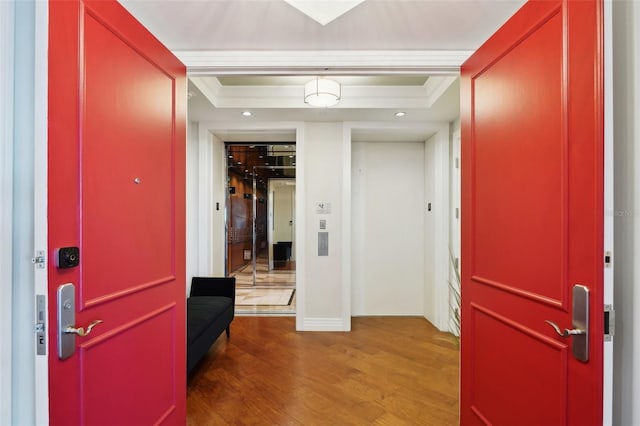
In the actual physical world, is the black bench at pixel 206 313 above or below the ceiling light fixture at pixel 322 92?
below

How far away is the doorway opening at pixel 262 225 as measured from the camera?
4.49 metres

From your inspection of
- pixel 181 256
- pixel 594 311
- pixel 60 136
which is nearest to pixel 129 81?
pixel 60 136

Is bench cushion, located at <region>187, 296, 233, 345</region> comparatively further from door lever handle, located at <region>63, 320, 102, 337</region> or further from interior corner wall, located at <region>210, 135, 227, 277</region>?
door lever handle, located at <region>63, 320, 102, 337</region>

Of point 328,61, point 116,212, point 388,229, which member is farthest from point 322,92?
point 388,229

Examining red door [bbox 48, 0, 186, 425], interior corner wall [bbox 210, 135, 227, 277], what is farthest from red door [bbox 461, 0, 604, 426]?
interior corner wall [bbox 210, 135, 227, 277]

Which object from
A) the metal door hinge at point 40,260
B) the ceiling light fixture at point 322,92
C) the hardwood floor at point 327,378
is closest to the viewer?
the metal door hinge at point 40,260

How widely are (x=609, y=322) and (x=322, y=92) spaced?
8.07 ft

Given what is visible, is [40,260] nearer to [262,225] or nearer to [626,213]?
[626,213]

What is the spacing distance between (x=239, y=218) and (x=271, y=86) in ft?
7.93

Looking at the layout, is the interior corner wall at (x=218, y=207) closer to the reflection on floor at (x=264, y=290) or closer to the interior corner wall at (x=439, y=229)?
the reflection on floor at (x=264, y=290)

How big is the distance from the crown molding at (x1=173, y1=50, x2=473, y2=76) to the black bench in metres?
1.99

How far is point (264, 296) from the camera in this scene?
15.8 ft

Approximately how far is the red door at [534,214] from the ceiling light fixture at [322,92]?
1.32 m

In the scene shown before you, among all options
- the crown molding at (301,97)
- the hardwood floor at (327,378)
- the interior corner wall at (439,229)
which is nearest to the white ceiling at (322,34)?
the crown molding at (301,97)
